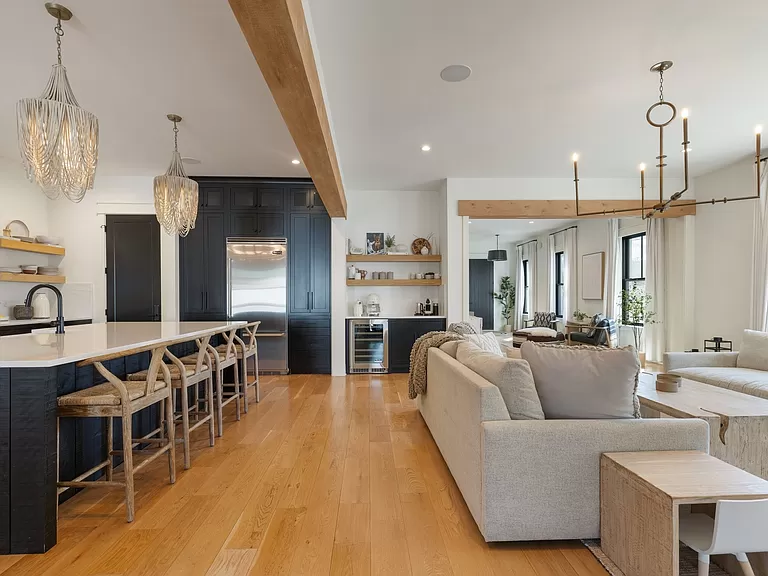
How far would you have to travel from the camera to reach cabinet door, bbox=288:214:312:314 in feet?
20.6

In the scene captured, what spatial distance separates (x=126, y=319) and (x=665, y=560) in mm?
6568

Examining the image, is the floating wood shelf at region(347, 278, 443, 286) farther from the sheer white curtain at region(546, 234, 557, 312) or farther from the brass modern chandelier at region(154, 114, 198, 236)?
the sheer white curtain at region(546, 234, 557, 312)

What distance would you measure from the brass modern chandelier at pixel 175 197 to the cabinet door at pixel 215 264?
1869 mm

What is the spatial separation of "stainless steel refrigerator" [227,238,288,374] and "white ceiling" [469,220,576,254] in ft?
15.4

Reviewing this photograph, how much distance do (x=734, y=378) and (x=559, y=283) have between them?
6.70 m

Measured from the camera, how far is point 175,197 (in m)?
4.16

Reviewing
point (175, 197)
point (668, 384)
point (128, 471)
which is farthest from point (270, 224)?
point (668, 384)

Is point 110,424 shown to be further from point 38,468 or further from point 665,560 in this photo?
point 665,560

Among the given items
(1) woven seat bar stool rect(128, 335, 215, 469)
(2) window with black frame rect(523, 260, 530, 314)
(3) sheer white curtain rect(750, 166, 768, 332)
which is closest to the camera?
(1) woven seat bar stool rect(128, 335, 215, 469)

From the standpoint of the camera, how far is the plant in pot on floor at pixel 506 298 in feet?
43.4

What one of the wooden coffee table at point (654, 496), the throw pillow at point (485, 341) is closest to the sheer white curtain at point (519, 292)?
the throw pillow at point (485, 341)

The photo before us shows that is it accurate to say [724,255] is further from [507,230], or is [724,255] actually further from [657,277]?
[507,230]

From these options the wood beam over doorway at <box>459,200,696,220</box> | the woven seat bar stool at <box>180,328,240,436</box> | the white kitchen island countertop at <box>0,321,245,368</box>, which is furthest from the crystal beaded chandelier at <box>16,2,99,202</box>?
the wood beam over doorway at <box>459,200,696,220</box>

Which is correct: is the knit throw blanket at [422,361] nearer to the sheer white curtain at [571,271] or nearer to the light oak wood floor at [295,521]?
the light oak wood floor at [295,521]
